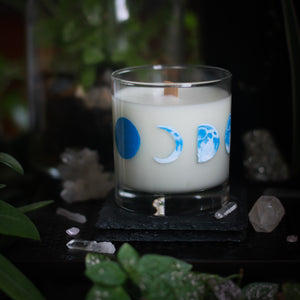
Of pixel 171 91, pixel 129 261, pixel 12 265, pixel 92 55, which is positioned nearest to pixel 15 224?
pixel 12 265

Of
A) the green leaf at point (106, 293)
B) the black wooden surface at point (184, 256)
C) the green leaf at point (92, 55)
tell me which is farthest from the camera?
the green leaf at point (92, 55)

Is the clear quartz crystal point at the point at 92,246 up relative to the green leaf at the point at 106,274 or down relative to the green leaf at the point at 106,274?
down

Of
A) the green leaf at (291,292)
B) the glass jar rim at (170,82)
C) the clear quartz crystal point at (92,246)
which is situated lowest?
the green leaf at (291,292)

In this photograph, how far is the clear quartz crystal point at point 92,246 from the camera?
688 millimetres

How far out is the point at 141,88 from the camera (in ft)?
2.33

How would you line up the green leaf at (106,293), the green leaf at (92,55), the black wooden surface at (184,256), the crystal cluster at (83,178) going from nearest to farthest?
1. the green leaf at (106,293)
2. the black wooden surface at (184,256)
3. the crystal cluster at (83,178)
4. the green leaf at (92,55)

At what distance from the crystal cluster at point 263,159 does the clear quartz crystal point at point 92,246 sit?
15.7 inches

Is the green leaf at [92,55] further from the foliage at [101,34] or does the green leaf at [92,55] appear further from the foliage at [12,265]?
the foliage at [12,265]

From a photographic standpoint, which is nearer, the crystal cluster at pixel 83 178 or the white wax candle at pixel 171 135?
the white wax candle at pixel 171 135

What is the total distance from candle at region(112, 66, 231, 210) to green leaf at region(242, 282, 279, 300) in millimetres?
154

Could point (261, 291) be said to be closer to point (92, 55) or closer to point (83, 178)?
point (83, 178)

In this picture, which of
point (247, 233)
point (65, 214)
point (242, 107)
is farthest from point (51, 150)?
point (247, 233)

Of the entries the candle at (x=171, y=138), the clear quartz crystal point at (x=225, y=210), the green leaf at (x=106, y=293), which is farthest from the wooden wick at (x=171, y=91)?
the green leaf at (x=106, y=293)

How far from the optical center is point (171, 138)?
0.70m
